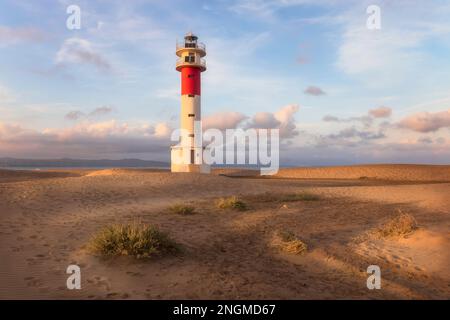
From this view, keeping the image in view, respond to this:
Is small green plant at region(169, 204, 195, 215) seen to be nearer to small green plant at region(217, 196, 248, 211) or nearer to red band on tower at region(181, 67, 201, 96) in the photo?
small green plant at region(217, 196, 248, 211)

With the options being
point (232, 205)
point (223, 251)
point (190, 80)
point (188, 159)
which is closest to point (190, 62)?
point (190, 80)

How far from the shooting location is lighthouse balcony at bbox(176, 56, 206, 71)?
99.6ft

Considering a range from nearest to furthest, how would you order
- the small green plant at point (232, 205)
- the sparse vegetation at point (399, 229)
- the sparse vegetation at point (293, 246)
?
the sparse vegetation at point (293, 246) → the sparse vegetation at point (399, 229) → the small green plant at point (232, 205)

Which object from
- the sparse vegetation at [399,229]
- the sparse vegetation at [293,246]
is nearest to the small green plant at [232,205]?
the sparse vegetation at [293,246]

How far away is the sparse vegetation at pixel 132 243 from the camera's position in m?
7.23

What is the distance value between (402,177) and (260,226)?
109 feet

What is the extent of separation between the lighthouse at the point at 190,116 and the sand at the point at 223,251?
14.1 metres

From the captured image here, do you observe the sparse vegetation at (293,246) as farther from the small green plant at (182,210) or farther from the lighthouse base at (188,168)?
the lighthouse base at (188,168)

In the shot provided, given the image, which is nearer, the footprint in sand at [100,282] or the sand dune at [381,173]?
the footprint in sand at [100,282]

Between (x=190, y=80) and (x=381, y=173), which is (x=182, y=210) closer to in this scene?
(x=190, y=80)

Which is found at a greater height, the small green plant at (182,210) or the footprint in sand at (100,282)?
the small green plant at (182,210)

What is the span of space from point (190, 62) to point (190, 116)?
505cm

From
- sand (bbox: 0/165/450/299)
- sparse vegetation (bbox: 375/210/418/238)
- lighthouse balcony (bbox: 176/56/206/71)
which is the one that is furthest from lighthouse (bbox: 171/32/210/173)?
sparse vegetation (bbox: 375/210/418/238)
